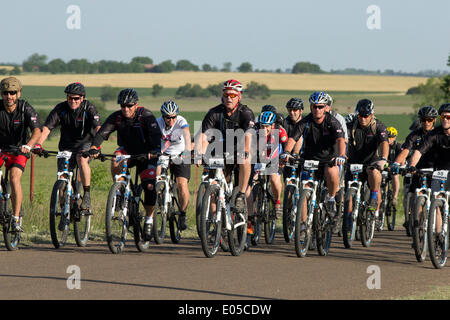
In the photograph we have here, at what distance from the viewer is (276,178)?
14.0 m

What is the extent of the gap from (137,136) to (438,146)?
13.5ft

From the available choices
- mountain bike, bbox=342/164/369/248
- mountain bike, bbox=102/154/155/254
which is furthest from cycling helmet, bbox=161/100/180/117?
mountain bike, bbox=342/164/369/248

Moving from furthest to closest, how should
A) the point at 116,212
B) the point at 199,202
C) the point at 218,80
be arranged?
the point at 218,80 → the point at 116,212 → the point at 199,202

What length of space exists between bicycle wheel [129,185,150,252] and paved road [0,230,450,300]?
156mm

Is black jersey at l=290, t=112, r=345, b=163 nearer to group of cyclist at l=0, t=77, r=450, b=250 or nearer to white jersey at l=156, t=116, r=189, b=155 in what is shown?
group of cyclist at l=0, t=77, r=450, b=250

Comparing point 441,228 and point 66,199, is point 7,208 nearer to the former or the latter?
point 66,199

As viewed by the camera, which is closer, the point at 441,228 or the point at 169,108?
the point at 441,228

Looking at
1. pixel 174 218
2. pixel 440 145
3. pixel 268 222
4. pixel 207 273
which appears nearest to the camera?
pixel 207 273

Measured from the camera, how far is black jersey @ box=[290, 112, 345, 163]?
41.4 feet

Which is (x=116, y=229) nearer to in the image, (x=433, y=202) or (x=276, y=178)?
(x=276, y=178)

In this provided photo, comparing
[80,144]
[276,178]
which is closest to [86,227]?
[80,144]

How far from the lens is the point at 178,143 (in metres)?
13.5

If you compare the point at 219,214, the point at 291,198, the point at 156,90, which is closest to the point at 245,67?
the point at 156,90

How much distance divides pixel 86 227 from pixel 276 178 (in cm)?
307
